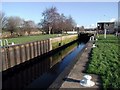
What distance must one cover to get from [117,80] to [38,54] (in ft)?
69.4

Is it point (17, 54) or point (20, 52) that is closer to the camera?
point (17, 54)

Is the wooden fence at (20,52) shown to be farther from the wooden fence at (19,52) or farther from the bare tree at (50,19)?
the bare tree at (50,19)

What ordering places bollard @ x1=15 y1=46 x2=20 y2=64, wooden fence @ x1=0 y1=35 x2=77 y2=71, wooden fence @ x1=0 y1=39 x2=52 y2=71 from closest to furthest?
wooden fence @ x1=0 y1=35 x2=77 y2=71
wooden fence @ x1=0 y1=39 x2=52 y2=71
bollard @ x1=15 y1=46 x2=20 y2=64

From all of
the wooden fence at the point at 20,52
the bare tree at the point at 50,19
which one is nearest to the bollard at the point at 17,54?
the wooden fence at the point at 20,52

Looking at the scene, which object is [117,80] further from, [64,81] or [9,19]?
[9,19]

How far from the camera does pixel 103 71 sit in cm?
1159

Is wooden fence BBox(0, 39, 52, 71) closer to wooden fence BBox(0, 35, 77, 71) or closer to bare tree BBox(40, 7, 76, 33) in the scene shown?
wooden fence BBox(0, 35, 77, 71)

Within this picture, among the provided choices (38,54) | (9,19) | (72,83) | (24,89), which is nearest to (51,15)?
(9,19)

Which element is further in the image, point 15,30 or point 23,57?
point 15,30

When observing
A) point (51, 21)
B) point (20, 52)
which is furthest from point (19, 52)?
point (51, 21)

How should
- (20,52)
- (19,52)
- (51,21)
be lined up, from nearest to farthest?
(19,52) < (20,52) < (51,21)

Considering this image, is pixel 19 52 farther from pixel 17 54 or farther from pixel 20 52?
pixel 17 54

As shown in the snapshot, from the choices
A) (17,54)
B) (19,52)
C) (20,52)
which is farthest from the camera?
(20,52)

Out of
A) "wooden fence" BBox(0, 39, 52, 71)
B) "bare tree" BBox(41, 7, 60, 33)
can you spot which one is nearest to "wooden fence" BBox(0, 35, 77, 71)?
"wooden fence" BBox(0, 39, 52, 71)
